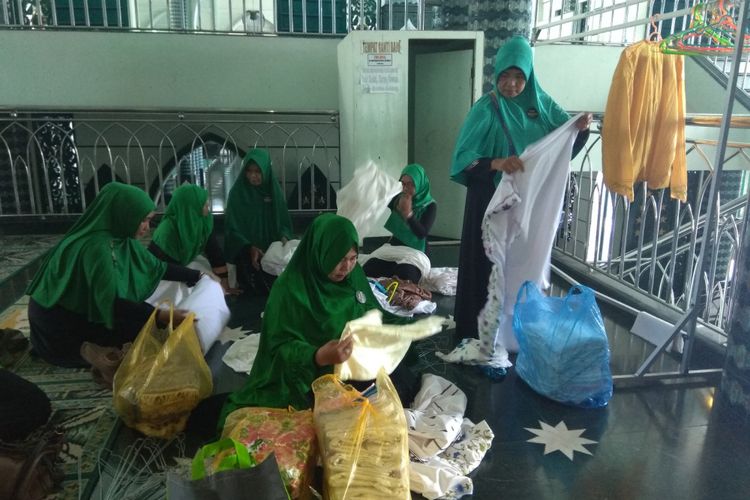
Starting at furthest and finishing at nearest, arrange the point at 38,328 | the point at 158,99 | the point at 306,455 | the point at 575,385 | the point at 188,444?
the point at 158,99 → the point at 38,328 → the point at 575,385 → the point at 188,444 → the point at 306,455

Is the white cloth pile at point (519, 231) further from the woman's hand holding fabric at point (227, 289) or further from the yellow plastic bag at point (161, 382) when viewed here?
the woman's hand holding fabric at point (227, 289)

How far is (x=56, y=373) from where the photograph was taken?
2711 mm

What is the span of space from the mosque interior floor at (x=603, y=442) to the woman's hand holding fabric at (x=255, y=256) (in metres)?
1.10

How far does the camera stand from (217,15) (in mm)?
6773

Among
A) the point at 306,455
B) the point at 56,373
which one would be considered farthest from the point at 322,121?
the point at 306,455

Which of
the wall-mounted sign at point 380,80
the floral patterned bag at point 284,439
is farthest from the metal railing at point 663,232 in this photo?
the floral patterned bag at point 284,439

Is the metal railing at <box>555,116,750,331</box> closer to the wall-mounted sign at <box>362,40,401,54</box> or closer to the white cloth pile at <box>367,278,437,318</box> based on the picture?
the white cloth pile at <box>367,278,437,318</box>

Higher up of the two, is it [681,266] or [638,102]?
[638,102]

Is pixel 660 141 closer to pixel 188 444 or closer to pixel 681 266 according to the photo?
pixel 188 444

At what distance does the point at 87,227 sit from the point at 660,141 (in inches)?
114

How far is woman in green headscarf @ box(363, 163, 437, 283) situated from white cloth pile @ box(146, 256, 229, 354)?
3.46ft

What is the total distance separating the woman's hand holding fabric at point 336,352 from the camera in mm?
1918

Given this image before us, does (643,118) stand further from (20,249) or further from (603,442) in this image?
(20,249)

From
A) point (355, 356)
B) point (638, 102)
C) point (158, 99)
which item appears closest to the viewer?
point (355, 356)
